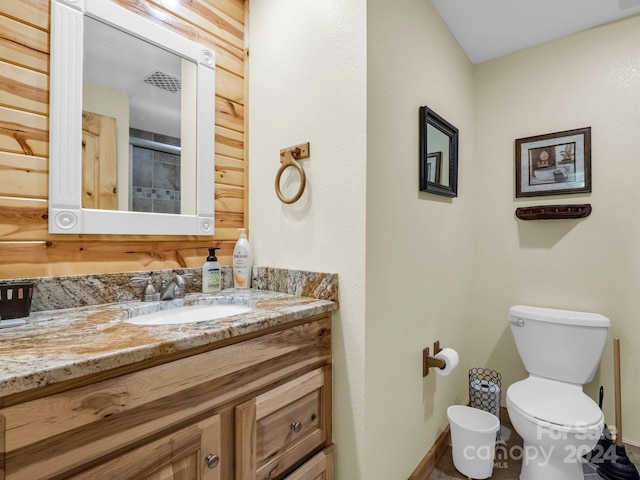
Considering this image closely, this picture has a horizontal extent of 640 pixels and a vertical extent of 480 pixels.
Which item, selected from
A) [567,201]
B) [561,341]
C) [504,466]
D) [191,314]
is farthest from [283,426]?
[567,201]

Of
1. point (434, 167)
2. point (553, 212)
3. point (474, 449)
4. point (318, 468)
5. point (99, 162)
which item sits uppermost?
point (434, 167)

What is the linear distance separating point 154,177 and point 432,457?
1913 mm

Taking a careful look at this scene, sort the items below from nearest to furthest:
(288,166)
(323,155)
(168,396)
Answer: (168,396), (323,155), (288,166)

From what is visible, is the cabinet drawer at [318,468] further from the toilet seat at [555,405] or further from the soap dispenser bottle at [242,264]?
the toilet seat at [555,405]

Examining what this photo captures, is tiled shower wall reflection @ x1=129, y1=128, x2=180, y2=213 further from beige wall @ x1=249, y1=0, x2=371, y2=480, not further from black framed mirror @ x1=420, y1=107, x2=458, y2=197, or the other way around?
black framed mirror @ x1=420, y1=107, x2=458, y2=197

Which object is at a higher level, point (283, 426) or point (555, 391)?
point (283, 426)

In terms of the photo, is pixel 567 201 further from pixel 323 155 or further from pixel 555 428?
pixel 323 155

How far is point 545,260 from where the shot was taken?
6.76ft

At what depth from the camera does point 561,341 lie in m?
1.80

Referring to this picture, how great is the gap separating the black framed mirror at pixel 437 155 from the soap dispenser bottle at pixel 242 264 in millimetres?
910

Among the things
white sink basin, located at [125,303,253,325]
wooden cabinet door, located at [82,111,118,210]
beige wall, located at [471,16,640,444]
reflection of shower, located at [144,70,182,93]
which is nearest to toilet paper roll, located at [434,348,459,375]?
beige wall, located at [471,16,640,444]

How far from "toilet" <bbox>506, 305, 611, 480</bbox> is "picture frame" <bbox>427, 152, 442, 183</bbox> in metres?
0.97

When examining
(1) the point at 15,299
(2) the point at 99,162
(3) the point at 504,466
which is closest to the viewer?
(1) the point at 15,299

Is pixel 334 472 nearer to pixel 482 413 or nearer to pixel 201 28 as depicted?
pixel 482 413
